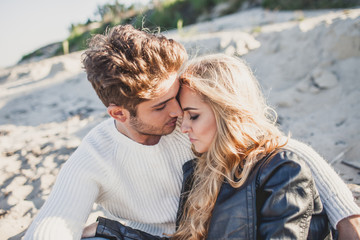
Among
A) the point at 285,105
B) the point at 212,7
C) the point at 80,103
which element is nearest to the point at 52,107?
the point at 80,103

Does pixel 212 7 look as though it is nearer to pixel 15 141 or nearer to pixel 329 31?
pixel 329 31

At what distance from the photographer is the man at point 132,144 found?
75.7 inches

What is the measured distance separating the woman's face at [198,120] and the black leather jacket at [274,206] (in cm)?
36

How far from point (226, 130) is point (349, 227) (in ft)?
2.80

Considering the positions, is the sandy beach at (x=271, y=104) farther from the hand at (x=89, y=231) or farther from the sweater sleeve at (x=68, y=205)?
the sweater sleeve at (x=68, y=205)

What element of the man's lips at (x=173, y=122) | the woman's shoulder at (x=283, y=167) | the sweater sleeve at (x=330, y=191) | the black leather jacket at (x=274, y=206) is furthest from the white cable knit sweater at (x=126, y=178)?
the sweater sleeve at (x=330, y=191)

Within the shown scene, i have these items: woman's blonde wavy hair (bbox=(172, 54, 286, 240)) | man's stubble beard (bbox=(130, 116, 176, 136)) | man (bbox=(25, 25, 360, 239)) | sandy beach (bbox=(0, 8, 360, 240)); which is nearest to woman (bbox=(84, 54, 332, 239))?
woman's blonde wavy hair (bbox=(172, 54, 286, 240))

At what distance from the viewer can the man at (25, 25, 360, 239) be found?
1922 mm

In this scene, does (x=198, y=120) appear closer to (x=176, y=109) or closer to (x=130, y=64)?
(x=176, y=109)

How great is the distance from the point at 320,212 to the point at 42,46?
2373 centimetres

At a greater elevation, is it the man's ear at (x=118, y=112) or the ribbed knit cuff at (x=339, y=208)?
the man's ear at (x=118, y=112)

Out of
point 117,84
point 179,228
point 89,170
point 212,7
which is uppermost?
point 117,84

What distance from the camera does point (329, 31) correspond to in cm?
520

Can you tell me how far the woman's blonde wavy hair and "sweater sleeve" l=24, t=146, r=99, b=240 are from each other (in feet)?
2.16
